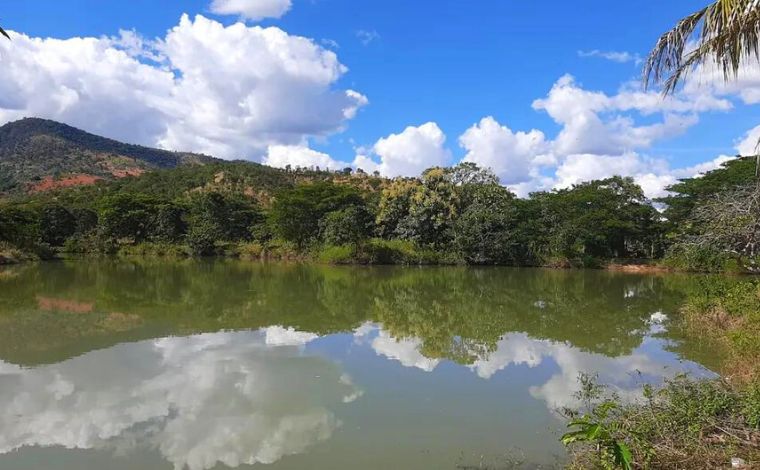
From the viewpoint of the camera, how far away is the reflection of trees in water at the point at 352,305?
11.1 meters

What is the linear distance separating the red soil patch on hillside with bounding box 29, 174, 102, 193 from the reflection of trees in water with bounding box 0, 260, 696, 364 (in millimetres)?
34367

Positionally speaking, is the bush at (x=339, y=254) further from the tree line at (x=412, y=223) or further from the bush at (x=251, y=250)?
the bush at (x=251, y=250)

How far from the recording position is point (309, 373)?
314 inches

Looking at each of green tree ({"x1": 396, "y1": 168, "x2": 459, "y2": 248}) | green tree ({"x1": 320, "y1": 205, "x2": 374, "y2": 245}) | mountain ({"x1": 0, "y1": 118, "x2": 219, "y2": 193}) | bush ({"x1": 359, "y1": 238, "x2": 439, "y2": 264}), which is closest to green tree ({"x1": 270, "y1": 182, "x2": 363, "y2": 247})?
green tree ({"x1": 320, "y1": 205, "x2": 374, "y2": 245})

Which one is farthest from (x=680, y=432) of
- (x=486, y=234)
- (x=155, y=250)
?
(x=155, y=250)

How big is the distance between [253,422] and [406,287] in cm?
1479

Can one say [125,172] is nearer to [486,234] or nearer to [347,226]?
[347,226]

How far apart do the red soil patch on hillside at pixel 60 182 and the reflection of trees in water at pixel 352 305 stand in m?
34.4

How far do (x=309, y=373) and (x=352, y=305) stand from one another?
25.9 feet

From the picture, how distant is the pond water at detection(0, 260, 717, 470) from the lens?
203 inches

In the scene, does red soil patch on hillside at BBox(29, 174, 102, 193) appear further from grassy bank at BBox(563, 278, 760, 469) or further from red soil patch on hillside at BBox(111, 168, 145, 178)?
grassy bank at BBox(563, 278, 760, 469)

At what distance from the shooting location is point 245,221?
40750 millimetres

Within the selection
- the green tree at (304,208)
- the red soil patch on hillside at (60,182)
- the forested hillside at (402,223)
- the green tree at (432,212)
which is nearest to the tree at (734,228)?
the forested hillside at (402,223)

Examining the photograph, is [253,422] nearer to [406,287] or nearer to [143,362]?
[143,362]
